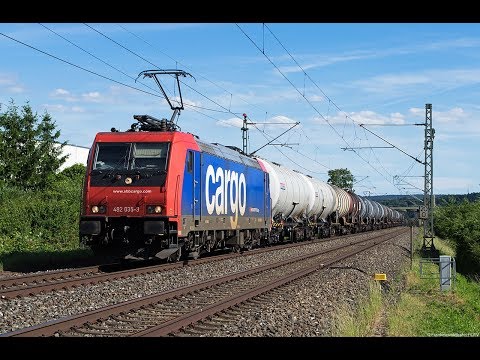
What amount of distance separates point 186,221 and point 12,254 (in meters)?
5.80

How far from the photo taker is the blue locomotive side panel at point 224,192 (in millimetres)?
17719

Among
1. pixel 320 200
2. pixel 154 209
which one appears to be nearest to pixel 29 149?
pixel 320 200

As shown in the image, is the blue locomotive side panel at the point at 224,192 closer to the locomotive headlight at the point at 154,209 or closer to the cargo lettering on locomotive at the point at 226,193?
the cargo lettering on locomotive at the point at 226,193

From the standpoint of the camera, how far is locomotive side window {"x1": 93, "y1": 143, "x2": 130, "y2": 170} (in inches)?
666

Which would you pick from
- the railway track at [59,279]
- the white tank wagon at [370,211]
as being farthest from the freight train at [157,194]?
the white tank wagon at [370,211]

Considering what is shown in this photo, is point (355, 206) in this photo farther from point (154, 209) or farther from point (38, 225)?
point (154, 209)

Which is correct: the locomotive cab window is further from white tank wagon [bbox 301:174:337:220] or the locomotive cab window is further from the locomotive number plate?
white tank wagon [bbox 301:174:337:220]

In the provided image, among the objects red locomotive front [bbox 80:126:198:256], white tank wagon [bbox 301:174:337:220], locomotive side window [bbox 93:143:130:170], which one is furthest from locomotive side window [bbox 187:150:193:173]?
white tank wagon [bbox 301:174:337:220]

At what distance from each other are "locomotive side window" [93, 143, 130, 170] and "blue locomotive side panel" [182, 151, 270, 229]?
1.62 metres

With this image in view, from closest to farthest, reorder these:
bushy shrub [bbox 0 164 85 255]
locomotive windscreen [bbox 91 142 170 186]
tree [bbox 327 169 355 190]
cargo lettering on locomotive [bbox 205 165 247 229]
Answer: locomotive windscreen [bbox 91 142 170 186] < cargo lettering on locomotive [bbox 205 165 247 229] < bushy shrub [bbox 0 164 85 255] < tree [bbox 327 169 355 190]

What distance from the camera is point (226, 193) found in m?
21.1
